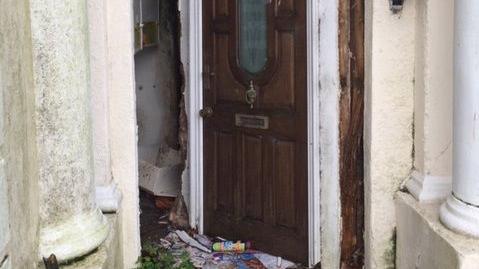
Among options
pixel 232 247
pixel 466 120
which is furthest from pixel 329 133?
pixel 232 247

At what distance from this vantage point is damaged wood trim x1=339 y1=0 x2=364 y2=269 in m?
4.16

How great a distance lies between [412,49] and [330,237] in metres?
1.32

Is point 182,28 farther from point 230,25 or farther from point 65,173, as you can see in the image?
point 65,173

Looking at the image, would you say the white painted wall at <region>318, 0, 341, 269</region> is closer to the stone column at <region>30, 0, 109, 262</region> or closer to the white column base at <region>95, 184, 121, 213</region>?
the white column base at <region>95, 184, 121, 213</region>

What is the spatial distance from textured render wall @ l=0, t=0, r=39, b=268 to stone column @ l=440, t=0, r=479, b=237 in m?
2.03

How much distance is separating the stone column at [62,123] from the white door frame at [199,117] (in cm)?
158

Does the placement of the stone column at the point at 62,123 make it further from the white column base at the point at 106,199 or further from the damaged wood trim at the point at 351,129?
the damaged wood trim at the point at 351,129

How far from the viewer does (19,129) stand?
2887mm

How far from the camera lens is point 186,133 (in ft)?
18.1

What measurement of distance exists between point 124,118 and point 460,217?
77.3 inches

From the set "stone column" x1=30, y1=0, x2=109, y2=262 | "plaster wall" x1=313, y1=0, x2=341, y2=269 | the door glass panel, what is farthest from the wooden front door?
"stone column" x1=30, y1=0, x2=109, y2=262

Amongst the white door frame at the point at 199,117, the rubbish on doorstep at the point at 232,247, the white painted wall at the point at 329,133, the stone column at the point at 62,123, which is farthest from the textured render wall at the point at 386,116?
the stone column at the point at 62,123

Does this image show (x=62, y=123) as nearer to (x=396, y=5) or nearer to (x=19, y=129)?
(x=19, y=129)

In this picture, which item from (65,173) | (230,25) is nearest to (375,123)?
(230,25)
